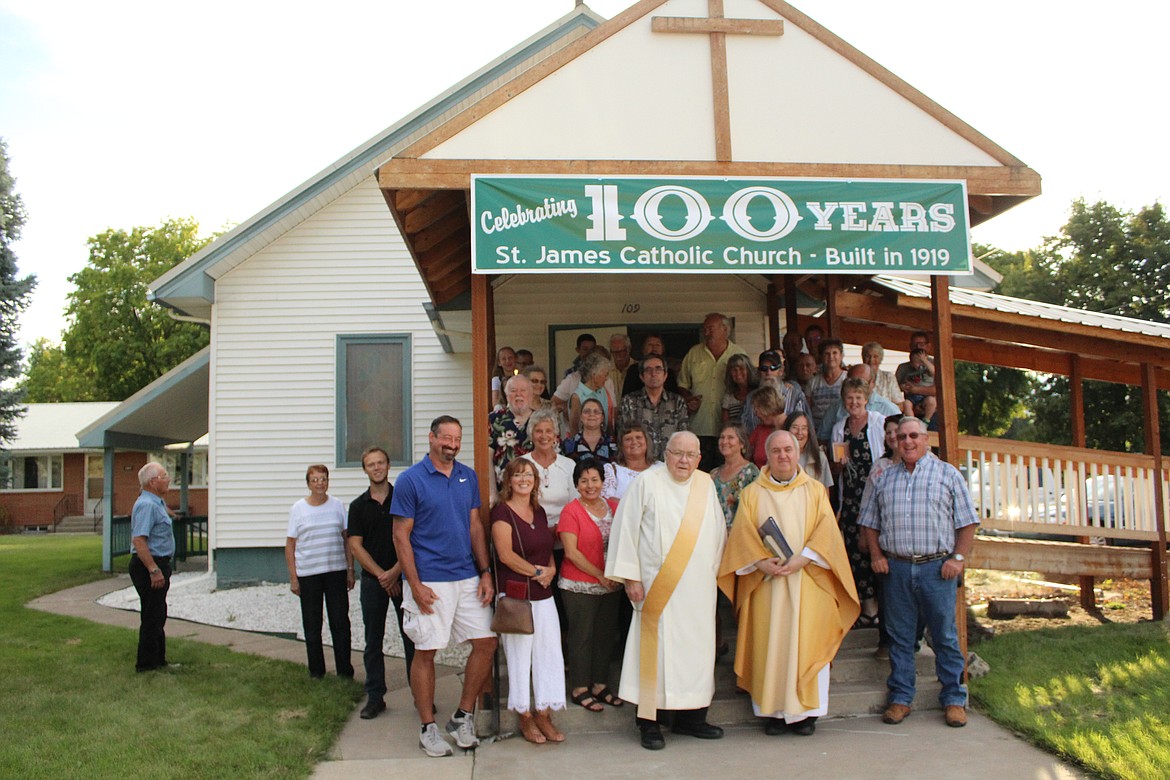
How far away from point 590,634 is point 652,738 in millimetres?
715

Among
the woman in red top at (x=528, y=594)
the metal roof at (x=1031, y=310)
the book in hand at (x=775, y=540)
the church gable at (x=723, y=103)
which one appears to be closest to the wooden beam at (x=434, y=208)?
the church gable at (x=723, y=103)

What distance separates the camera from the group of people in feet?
18.0

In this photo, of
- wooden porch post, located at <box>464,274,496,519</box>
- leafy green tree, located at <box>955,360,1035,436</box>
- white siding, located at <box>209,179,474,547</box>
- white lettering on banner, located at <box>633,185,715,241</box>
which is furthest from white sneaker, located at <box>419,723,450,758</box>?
leafy green tree, located at <box>955,360,1035,436</box>

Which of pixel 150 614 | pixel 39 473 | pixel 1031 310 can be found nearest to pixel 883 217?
pixel 1031 310

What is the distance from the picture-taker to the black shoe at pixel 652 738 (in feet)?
17.8

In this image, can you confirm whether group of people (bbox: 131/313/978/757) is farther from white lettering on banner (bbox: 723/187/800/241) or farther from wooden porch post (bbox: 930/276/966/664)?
white lettering on banner (bbox: 723/187/800/241)

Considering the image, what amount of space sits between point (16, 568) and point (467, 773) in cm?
1427

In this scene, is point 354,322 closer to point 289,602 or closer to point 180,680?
point 289,602

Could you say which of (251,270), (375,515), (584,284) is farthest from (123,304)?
(375,515)

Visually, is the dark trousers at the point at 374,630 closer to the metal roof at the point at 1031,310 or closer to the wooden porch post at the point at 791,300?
the wooden porch post at the point at 791,300

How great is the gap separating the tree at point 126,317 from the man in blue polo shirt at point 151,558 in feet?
113

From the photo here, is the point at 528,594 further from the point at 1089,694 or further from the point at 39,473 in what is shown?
the point at 39,473

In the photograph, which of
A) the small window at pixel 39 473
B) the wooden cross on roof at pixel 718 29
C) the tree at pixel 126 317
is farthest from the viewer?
the tree at pixel 126 317

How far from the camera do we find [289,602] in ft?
36.7
